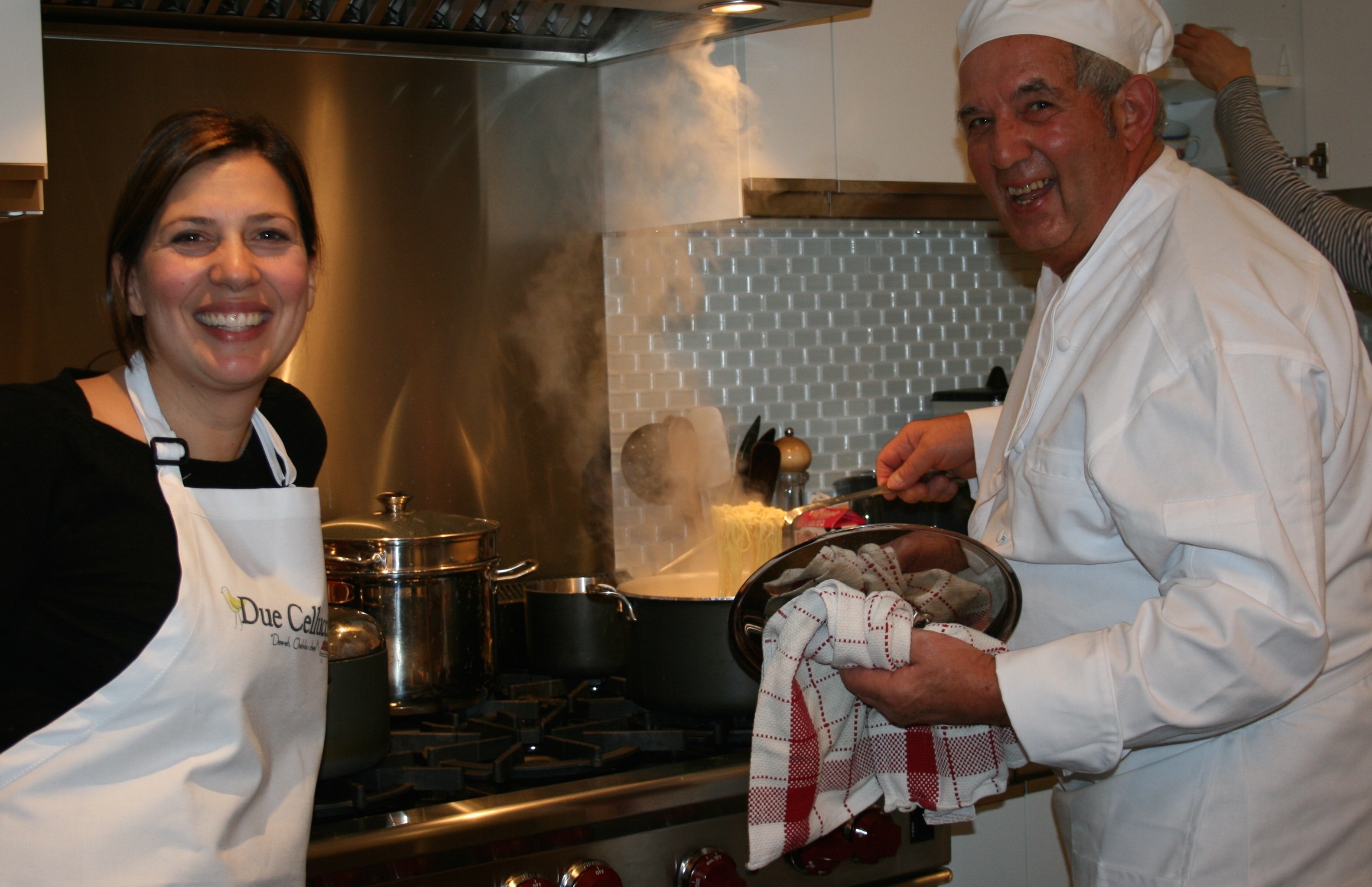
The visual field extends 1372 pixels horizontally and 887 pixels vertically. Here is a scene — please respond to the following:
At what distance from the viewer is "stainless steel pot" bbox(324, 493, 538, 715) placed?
168cm

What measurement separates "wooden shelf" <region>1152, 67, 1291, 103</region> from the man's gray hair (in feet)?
3.15

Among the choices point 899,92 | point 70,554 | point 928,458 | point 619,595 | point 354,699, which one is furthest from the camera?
point 899,92

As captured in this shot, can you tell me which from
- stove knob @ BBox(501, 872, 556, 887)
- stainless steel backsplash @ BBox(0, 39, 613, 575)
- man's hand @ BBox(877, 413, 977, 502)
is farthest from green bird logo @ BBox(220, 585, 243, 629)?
man's hand @ BBox(877, 413, 977, 502)

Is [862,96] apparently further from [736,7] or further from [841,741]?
[841,741]

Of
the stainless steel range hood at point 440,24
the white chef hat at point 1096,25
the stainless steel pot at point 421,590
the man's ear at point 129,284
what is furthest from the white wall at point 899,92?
the man's ear at point 129,284

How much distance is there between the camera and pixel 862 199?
2.05 meters

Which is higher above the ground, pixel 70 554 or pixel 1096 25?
pixel 1096 25

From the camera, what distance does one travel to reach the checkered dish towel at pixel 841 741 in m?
1.22

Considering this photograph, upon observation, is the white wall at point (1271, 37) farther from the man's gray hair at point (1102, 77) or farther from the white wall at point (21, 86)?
the white wall at point (21, 86)

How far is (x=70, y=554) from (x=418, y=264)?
106 cm

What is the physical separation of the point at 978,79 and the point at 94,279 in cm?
125

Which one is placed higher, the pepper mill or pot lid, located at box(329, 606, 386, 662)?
the pepper mill

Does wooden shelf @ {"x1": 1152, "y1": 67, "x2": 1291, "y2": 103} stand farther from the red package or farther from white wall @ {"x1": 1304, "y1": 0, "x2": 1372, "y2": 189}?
the red package

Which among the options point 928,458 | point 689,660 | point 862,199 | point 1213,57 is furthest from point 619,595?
point 1213,57
